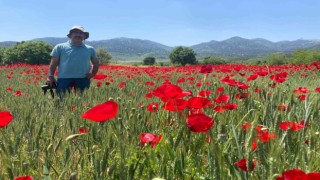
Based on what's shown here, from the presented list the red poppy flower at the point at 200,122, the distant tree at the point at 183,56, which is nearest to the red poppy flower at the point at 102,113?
the red poppy flower at the point at 200,122

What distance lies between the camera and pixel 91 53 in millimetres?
4773

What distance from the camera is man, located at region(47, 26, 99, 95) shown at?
461cm

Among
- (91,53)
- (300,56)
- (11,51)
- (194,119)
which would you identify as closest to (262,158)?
(194,119)

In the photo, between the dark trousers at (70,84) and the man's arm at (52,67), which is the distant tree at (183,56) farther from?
the man's arm at (52,67)

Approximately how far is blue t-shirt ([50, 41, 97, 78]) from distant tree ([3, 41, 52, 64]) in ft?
111

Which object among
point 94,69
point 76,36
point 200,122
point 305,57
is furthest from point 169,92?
point 305,57

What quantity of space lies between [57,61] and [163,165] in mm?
3709

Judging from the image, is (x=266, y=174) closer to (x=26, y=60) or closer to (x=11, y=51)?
(x=26, y=60)

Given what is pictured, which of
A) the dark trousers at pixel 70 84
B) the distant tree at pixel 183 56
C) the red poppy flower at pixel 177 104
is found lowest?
the distant tree at pixel 183 56

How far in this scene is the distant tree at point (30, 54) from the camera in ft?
120

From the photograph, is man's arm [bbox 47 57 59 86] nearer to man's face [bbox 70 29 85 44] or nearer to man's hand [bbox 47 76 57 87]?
man's hand [bbox 47 76 57 87]

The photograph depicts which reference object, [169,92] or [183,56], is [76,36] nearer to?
[169,92]

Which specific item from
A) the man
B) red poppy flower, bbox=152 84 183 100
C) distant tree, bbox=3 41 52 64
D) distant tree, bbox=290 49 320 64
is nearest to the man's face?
the man

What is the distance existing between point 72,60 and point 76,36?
0.99 feet
